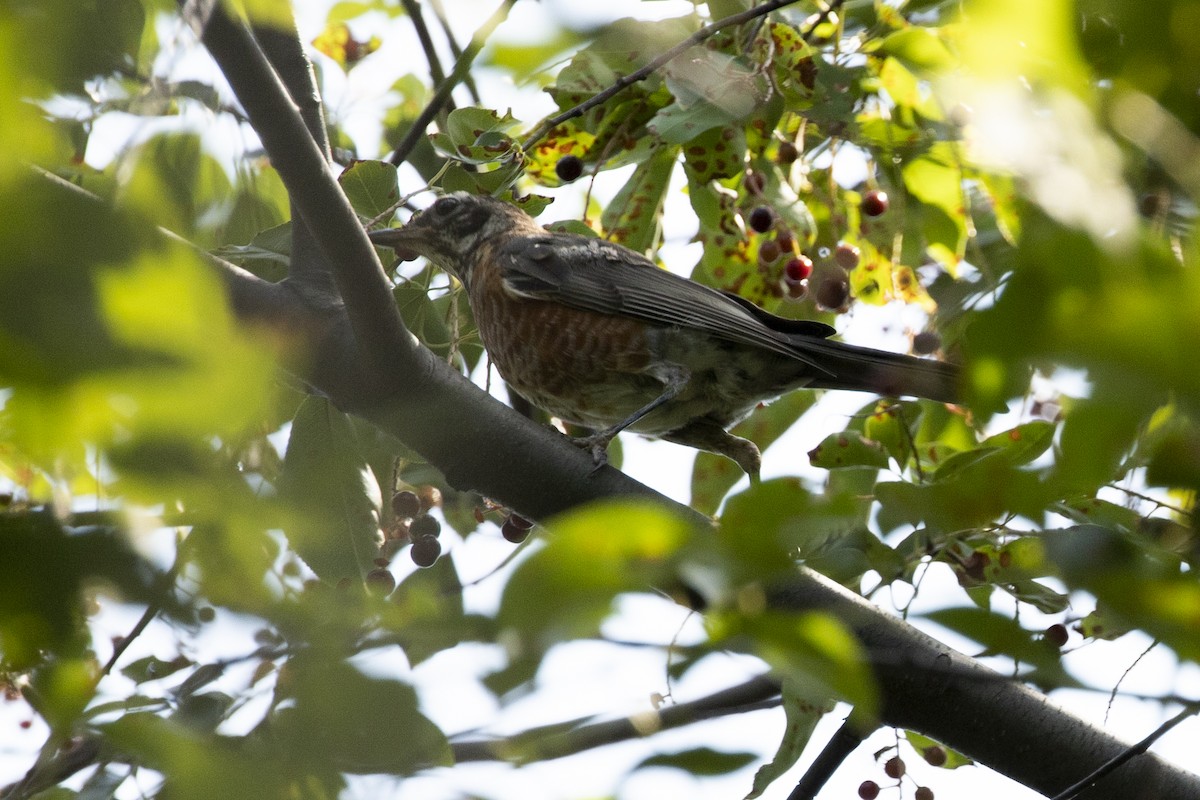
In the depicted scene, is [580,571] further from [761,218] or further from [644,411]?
[644,411]

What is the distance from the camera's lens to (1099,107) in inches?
29.6

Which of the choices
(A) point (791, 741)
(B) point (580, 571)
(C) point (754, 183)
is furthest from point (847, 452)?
(B) point (580, 571)

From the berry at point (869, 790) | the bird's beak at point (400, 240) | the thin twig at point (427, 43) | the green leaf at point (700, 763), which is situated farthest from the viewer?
the thin twig at point (427, 43)

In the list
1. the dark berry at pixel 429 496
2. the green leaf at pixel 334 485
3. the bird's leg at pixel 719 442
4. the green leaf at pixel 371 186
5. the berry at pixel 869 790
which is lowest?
the berry at pixel 869 790

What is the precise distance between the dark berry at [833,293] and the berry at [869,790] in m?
1.40

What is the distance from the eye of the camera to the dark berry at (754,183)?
10.7 ft

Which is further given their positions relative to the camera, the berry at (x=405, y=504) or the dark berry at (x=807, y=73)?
the berry at (x=405, y=504)

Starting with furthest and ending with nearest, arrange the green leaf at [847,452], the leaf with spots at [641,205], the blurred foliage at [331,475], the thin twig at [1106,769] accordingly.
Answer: the leaf with spots at [641,205] → the green leaf at [847,452] → the thin twig at [1106,769] → the blurred foliage at [331,475]

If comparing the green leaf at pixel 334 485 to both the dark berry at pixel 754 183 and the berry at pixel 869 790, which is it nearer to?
the dark berry at pixel 754 183

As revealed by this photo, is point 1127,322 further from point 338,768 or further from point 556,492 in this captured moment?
point 556,492

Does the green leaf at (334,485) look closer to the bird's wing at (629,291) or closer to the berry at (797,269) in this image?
the bird's wing at (629,291)

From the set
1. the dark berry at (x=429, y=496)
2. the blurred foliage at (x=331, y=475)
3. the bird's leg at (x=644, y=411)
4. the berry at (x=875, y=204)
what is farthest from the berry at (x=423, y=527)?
the blurred foliage at (x=331, y=475)

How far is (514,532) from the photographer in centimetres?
335

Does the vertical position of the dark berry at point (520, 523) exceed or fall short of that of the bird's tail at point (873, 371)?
it falls short
